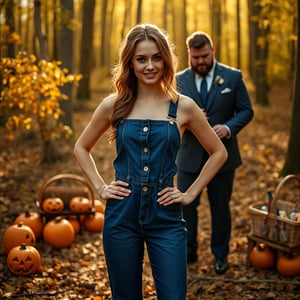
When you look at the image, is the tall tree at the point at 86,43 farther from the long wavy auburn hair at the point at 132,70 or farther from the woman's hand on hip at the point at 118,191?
the woman's hand on hip at the point at 118,191

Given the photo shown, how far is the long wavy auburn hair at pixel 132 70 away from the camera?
2.96 meters

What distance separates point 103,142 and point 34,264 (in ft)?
22.9

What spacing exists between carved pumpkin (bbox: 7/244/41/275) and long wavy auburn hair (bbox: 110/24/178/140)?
95.9 inches

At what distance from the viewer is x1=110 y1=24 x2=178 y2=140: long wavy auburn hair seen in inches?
117

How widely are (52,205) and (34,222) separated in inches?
14.5

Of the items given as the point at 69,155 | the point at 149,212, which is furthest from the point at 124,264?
the point at 69,155

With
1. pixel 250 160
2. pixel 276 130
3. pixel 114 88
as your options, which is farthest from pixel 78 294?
pixel 276 130

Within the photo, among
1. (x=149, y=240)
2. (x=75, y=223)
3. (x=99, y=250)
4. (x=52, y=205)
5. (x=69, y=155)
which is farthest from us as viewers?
(x=69, y=155)

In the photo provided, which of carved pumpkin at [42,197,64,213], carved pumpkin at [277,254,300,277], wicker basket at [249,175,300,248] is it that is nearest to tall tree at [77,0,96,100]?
carved pumpkin at [42,197,64,213]

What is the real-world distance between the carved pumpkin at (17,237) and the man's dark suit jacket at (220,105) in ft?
6.19

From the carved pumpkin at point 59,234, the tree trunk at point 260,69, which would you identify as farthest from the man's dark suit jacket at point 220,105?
the tree trunk at point 260,69

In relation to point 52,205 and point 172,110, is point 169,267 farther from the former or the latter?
point 52,205

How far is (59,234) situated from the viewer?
5.85m

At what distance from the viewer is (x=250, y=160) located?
32.5ft
